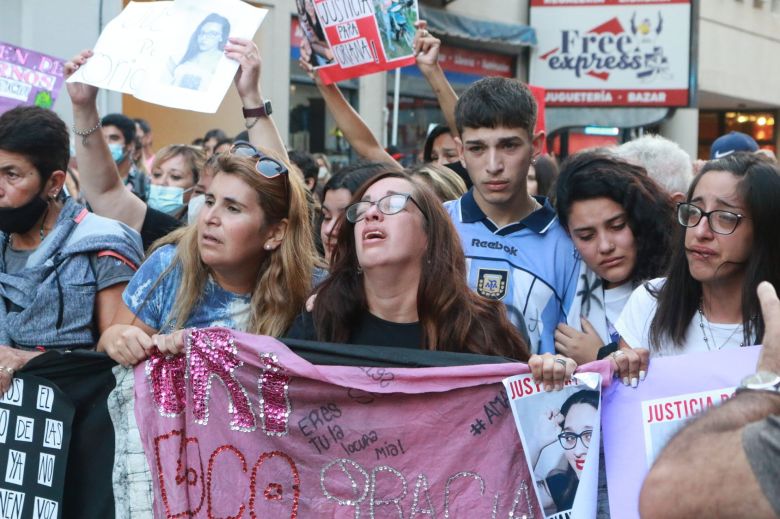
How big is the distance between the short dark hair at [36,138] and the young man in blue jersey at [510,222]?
1.52m

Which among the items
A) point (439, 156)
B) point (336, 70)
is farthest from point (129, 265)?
point (439, 156)

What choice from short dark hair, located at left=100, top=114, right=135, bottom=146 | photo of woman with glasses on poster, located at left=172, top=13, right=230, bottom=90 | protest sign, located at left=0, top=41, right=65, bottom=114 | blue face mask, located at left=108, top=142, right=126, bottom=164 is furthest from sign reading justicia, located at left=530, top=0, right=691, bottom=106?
photo of woman with glasses on poster, located at left=172, top=13, right=230, bottom=90

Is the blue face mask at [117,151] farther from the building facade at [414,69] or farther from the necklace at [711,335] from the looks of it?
the necklace at [711,335]

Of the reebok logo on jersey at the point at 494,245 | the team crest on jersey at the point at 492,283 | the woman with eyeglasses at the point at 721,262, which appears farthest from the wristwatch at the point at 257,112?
the woman with eyeglasses at the point at 721,262

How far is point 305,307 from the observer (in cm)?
386

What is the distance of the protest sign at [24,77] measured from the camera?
6.91m

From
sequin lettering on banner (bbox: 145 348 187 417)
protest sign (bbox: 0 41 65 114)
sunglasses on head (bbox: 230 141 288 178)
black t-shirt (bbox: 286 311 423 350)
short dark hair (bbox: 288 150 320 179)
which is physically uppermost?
protest sign (bbox: 0 41 65 114)

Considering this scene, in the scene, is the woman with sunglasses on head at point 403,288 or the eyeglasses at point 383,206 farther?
the eyeglasses at point 383,206

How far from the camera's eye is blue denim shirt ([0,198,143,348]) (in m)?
3.94

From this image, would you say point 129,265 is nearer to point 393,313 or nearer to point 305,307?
point 305,307

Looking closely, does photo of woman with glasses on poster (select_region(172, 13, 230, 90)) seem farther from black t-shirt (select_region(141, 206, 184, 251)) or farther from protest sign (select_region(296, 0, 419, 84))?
protest sign (select_region(296, 0, 419, 84))

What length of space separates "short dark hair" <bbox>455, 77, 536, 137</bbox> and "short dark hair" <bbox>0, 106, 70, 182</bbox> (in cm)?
154

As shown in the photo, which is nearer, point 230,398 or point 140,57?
point 230,398

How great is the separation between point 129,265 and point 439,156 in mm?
2772
